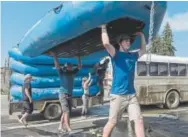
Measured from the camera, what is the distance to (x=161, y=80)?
16.8 m

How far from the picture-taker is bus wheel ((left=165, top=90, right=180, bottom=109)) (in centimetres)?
1712

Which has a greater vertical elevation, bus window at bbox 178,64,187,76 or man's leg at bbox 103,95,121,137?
bus window at bbox 178,64,187,76

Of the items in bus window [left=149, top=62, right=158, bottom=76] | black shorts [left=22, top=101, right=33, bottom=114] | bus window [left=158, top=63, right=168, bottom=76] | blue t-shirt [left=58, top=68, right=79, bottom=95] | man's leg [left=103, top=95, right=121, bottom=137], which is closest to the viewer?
man's leg [left=103, top=95, right=121, bottom=137]

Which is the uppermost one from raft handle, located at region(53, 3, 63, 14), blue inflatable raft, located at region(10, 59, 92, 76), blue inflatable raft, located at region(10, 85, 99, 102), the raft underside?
raft handle, located at region(53, 3, 63, 14)

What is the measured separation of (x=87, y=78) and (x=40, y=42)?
22.1 ft

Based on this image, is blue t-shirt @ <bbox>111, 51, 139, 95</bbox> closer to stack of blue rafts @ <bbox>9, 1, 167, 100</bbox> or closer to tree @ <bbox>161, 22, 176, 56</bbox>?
stack of blue rafts @ <bbox>9, 1, 167, 100</bbox>

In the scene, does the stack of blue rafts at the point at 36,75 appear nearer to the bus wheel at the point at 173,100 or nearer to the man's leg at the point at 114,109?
the bus wheel at the point at 173,100

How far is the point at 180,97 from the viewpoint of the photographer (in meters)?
17.6

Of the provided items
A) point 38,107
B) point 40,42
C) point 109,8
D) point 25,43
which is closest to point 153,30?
point 109,8

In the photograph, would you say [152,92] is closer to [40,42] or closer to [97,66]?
[97,66]

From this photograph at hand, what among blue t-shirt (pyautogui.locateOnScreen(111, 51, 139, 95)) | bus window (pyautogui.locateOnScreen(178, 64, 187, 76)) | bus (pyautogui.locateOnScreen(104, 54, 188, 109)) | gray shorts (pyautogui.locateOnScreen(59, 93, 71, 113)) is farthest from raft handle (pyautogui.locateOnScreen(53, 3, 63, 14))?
bus window (pyautogui.locateOnScreen(178, 64, 187, 76))

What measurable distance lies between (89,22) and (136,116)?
214 centimetres

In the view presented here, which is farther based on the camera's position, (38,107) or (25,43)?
(38,107)

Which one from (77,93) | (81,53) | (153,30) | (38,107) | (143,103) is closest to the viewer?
(153,30)
